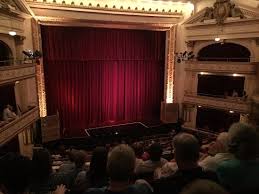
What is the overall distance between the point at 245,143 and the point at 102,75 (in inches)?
430

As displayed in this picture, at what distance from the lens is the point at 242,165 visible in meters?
2.26

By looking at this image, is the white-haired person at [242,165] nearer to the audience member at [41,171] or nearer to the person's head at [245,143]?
the person's head at [245,143]

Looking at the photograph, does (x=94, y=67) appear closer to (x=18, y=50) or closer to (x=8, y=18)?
(x=18, y=50)

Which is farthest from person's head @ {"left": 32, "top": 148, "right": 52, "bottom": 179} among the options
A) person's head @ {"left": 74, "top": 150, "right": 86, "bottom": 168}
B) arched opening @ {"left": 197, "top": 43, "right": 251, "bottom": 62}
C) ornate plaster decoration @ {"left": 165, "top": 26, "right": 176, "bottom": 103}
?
ornate plaster decoration @ {"left": 165, "top": 26, "right": 176, "bottom": 103}

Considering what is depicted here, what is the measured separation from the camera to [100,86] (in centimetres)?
1295

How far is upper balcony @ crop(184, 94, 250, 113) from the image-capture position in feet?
33.9

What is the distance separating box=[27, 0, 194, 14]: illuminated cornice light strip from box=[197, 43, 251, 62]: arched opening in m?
2.20

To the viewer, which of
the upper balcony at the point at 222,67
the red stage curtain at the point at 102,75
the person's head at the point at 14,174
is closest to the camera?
the person's head at the point at 14,174

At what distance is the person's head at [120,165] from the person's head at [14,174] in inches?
25.2

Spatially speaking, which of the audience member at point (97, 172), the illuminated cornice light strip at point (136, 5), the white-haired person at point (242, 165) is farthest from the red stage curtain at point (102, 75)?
the white-haired person at point (242, 165)

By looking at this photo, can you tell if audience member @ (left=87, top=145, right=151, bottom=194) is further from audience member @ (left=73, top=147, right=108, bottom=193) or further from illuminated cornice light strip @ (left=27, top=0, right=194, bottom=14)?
illuminated cornice light strip @ (left=27, top=0, right=194, bottom=14)

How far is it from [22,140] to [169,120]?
272 inches

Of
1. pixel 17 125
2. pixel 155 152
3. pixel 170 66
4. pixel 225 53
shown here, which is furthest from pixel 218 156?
pixel 170 66

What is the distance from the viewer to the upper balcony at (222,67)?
1009 centimetres
